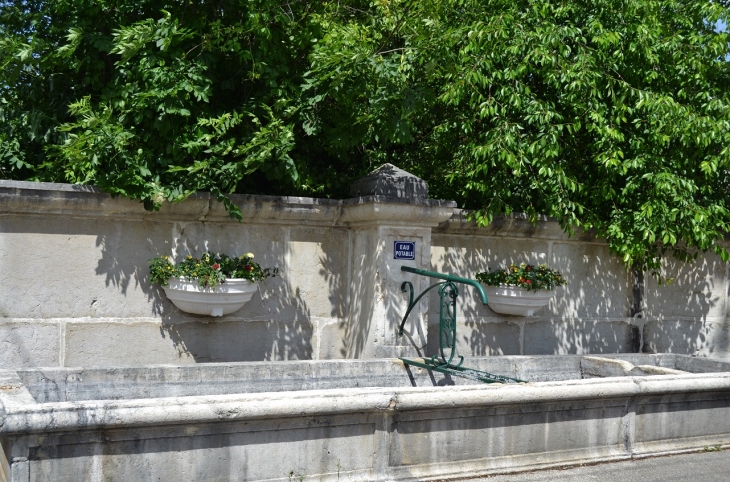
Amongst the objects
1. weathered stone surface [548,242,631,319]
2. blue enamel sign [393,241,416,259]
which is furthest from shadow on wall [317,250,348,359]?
weathered stone surface [548,242,631,319]

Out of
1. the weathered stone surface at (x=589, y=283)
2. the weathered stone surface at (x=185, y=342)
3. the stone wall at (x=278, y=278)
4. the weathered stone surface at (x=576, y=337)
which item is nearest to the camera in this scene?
the stone wall at (x=278, y=278)

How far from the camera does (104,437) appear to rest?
3406mm

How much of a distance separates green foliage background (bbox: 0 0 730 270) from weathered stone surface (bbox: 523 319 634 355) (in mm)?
763

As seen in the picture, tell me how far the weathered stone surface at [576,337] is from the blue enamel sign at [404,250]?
62.8 inches

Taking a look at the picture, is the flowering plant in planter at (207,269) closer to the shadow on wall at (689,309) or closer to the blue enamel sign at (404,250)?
the blue enamel sign at (404,250)

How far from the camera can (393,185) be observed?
5.78m

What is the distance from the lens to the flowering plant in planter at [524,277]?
649cm

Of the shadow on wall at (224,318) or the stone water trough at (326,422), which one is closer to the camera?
the stone water trough at (326,422)

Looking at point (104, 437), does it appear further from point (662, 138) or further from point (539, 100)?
point (662, 138)

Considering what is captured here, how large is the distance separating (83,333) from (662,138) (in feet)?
16.1

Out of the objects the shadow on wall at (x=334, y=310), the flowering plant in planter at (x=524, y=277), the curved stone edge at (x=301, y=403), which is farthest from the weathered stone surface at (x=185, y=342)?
the curved stone edge at (x=301, y=403)

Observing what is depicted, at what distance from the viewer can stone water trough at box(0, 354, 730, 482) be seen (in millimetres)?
3383

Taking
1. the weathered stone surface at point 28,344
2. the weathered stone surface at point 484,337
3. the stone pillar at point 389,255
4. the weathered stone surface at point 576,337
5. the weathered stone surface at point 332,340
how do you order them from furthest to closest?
the weathered stone surface at point 576,337, the weathered stone surface at point 484,337, the weathered stone surface at point 332,340, the stone pillar at point 389,255, the weathered stone surface at point 28,344

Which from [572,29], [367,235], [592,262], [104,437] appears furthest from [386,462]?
[572,29]
